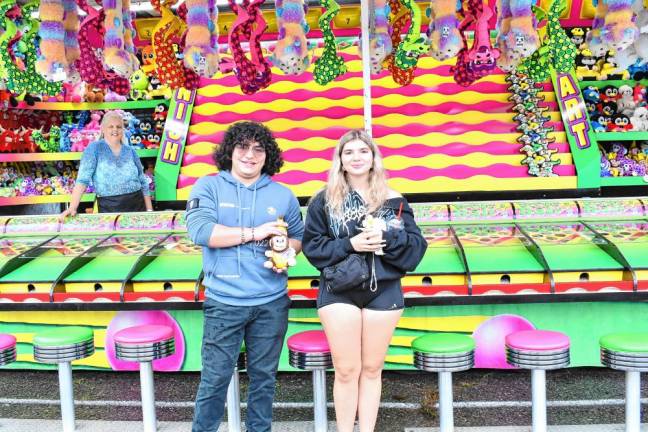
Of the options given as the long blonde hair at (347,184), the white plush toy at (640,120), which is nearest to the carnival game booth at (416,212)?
the white plush toy at (640,120)

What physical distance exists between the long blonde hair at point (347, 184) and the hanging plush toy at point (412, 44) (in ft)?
4.15

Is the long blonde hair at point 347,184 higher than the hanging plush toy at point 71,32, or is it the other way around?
the hanging plush toy at point 71,32

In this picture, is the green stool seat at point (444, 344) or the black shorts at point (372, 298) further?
the green stool seat at point (444, 344)

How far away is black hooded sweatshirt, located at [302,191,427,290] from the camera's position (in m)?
2.25

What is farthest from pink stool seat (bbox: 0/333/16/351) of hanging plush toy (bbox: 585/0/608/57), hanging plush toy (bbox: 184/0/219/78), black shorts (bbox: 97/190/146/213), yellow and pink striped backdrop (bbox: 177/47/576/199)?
hanging plush toy (bbox: 585/0/608/57)

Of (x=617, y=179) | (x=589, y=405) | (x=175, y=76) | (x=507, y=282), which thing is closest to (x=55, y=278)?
(x=175, y=76)

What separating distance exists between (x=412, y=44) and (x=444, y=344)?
5.85 ft

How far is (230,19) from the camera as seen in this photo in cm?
623

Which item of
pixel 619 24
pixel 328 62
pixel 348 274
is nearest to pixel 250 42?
pixel 328 62

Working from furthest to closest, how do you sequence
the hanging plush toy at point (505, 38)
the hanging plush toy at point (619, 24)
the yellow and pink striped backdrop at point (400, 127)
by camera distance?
the yellow and pink striped backdrop at point (400, 127) < the hanging plush toy at point (505, 38) < the hanging plush toy at point (619, 24)

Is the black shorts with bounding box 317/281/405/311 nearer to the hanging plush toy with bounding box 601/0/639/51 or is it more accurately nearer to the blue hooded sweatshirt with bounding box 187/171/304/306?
the blue hooded sweatshirt with bounding box 187/171/304/306

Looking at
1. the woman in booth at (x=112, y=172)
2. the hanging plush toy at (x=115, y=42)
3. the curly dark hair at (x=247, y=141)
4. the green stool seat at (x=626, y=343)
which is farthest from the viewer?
the woman in booth at (x=112, y=172)

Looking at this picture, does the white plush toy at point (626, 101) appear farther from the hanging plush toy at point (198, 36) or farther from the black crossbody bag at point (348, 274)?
the black crossbody bag at point (348, 274)

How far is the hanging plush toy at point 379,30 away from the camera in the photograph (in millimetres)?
3596
